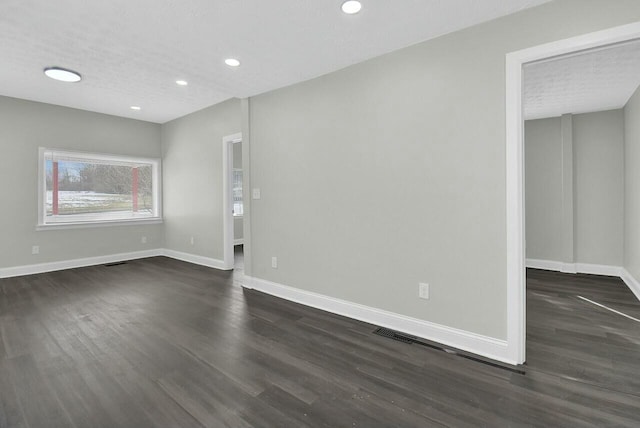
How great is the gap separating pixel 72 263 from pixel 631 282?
820 cm

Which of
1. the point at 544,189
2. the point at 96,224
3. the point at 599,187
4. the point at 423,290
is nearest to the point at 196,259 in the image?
the point at 96,224

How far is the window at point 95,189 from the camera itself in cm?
492

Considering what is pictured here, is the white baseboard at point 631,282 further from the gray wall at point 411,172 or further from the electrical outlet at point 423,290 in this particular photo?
the electrical outlet at point 423,290

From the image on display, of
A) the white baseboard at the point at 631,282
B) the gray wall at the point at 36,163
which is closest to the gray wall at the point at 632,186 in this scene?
the white baseboard at the point at 631,282

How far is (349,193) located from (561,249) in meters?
4.12

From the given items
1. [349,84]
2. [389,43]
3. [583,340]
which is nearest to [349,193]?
[349,84]

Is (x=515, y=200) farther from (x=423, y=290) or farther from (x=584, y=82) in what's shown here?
(x=584, y=82)

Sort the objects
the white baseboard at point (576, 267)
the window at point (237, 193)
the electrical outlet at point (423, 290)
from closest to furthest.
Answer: the electrical outlet at point (423, 290) → the white baseboard at point (576, 267) → the window at point (237, 193)

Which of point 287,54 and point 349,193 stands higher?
point 287,54

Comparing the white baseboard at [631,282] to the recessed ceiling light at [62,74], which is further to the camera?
the white baseboard at [631,282]

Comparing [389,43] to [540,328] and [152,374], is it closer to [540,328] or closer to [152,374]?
[540,328]

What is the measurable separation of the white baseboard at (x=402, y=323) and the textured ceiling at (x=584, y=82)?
2.20m

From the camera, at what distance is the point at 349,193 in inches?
120

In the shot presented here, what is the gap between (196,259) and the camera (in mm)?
5457
